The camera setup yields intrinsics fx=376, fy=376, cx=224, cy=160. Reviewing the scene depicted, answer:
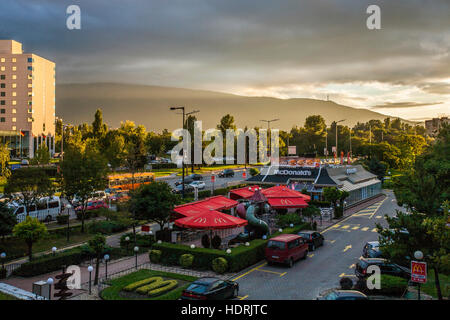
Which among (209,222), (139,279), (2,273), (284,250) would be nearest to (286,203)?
(284,250)

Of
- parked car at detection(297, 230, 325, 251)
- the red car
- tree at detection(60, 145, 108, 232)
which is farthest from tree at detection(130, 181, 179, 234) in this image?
the red car

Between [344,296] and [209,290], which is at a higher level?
[344,296]

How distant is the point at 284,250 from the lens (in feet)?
75.9

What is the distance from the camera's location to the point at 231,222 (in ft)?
82.6

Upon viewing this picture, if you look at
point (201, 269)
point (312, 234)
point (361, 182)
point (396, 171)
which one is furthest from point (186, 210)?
point (396, 171)

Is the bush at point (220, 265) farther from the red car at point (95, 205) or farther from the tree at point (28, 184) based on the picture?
the red car at point (95, 205)

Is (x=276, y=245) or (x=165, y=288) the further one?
(x=276, y=245)

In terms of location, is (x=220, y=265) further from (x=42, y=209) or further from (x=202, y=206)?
(x=42, y=209)

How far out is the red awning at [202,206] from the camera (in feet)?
92.6

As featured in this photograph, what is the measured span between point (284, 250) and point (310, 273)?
2023mm

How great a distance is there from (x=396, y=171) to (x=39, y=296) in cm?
9651

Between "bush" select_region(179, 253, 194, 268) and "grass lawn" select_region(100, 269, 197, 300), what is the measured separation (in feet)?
5.95

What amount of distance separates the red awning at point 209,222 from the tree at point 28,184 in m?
14.8
